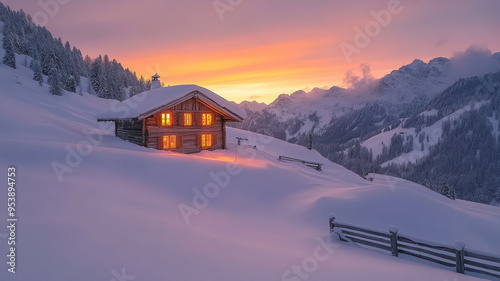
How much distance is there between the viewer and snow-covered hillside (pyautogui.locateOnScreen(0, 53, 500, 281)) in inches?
220

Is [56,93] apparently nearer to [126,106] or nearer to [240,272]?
[126,106]

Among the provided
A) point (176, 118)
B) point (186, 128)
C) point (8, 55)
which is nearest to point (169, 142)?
point (186, 128)

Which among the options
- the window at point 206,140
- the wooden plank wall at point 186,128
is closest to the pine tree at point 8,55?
the wooden plank wall at point 186,128

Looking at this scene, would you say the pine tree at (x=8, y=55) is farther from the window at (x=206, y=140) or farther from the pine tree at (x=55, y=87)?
the window at (x=206, y=140)

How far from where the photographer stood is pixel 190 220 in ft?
31.8

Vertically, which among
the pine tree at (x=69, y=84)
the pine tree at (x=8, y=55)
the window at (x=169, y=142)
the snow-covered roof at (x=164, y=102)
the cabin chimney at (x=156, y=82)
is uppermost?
the pine tree at (x=8, y=55)

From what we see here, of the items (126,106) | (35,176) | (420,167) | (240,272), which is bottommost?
(420,167)

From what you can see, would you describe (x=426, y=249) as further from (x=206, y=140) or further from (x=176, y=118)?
(x=206, y=140)

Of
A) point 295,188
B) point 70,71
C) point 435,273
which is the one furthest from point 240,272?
point 70,71

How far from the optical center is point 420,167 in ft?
521

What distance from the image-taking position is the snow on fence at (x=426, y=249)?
25.2ft

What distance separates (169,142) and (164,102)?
3881 millimetres

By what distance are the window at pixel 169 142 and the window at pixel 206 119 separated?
139 inches

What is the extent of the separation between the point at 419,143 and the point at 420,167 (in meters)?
46.8
